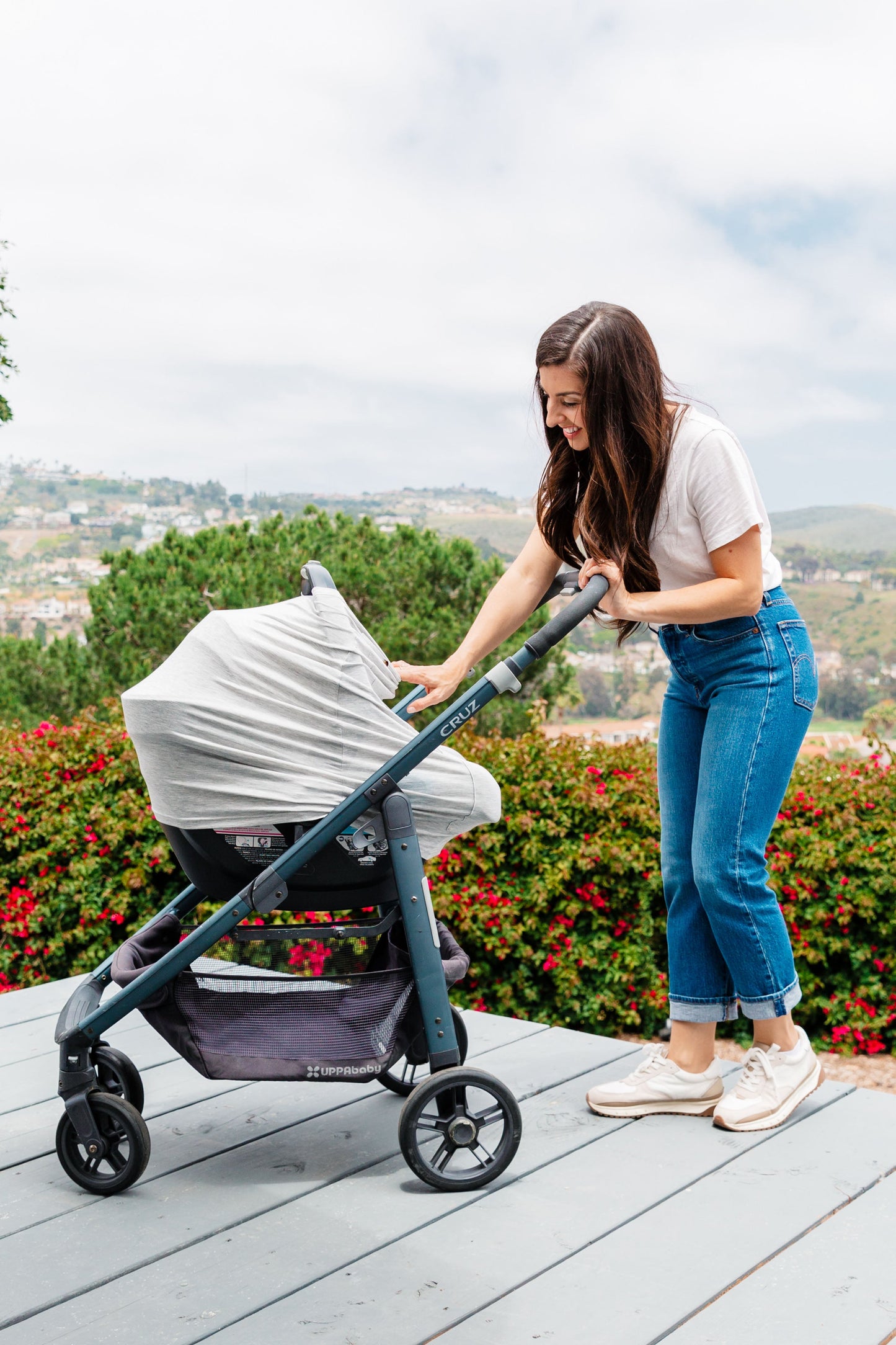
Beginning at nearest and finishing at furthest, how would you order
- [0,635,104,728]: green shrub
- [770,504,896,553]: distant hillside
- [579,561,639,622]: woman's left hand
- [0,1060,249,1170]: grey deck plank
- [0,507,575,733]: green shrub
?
1. [579,561,639,622]: woman's left hand
2. [0,1060,249,1170]: grey deck plank
3. [0,507,575,733]: green shrub
4. [0,635,104,728]: green shrub
5. [770,504,896,553]: distant hillside

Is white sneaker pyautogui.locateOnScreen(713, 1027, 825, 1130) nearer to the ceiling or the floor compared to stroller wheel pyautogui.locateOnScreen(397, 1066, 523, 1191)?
nearer to the floor

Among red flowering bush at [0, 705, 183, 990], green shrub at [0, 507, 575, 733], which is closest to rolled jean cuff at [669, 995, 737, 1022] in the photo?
red flowering bush at [0, 705, 183, 990]

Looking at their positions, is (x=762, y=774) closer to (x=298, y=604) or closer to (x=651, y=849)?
(x=298, y=604)

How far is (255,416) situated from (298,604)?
9076 centimetres

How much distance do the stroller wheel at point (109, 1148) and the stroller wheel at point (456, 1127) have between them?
0.42 meters

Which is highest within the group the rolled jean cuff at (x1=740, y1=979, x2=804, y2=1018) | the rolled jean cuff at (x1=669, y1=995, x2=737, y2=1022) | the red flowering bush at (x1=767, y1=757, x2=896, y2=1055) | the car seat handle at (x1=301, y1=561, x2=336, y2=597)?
the car seat handle at (x1=301, y1=561, x2=336, y2=597)

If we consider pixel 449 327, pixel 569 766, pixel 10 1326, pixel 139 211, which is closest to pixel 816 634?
pixel 569 766

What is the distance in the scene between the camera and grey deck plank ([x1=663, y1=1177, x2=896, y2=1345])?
1.39 meters

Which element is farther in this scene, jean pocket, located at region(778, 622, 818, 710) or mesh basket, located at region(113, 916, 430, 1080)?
jean pocket, located at region(778, 622, 818, 710)

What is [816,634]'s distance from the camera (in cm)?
3167

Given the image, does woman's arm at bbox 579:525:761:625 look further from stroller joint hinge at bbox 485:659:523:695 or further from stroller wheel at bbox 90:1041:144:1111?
stroller wheel at bbox 90:1041:144:1111

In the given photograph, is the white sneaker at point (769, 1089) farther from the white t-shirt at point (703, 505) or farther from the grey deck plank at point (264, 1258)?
the white t-shirt at point (703, 505)

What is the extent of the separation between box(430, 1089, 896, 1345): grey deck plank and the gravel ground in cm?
142

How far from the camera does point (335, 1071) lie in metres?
1.79
